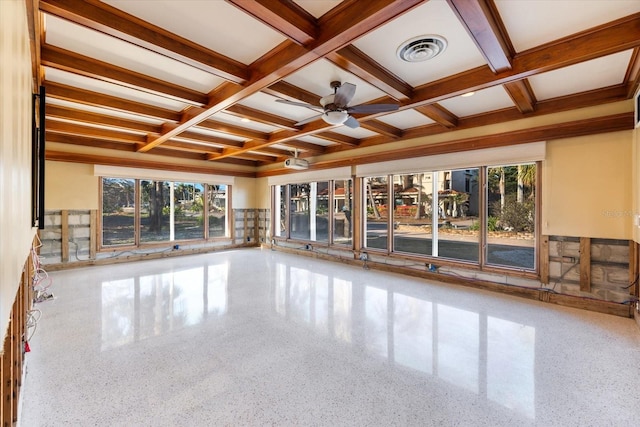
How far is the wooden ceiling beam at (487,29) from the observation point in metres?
2.03

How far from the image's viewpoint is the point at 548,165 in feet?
13.7

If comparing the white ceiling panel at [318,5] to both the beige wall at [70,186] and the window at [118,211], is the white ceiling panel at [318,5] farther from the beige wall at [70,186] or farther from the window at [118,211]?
the window at [118,211]

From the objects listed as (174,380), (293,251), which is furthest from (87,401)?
(293,251)

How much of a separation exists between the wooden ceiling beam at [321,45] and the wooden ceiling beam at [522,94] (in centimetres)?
210

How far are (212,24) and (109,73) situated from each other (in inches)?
58.0

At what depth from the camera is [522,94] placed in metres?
3.59

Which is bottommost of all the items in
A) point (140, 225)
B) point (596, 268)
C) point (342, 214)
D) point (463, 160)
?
point (596, 268)

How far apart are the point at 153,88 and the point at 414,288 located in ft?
15.3

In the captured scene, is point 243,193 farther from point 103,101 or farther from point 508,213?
point 508,213

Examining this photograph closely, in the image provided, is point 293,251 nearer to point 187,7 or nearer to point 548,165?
point 548,165

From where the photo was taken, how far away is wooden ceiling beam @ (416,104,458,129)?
416 cm

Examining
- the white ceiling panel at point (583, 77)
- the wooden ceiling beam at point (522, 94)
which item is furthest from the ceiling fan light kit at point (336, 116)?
the white ceiling panel at point (583, 77)

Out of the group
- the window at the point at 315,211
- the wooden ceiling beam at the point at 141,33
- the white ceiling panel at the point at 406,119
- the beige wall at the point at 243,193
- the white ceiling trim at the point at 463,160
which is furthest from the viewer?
the beige wall at the point at 243,193

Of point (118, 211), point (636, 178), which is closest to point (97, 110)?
point (118, 211)
